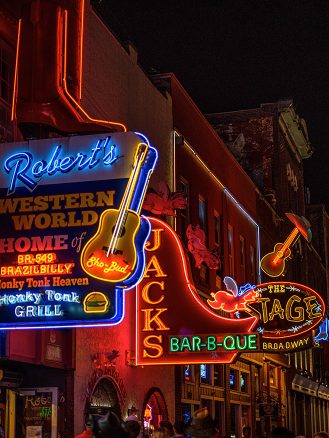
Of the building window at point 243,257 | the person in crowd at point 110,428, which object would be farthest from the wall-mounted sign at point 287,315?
the person in crowd at point 110,428

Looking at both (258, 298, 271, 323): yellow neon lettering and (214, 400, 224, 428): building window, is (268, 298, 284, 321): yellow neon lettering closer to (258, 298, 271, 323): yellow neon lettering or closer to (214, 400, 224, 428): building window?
(258, 298, 271, 323): yellow neon lettering

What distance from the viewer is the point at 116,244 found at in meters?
12.2

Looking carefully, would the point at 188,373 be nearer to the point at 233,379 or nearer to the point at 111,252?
the point at 233,379

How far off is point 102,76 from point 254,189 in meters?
15.2

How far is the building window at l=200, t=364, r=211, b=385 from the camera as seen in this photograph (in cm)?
2316

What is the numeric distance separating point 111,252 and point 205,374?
12.3 meters

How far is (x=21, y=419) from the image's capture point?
45.0 ft

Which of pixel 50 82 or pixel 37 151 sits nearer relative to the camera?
pixel 37 151

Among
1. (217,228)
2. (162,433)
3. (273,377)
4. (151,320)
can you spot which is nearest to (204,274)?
(217,228)

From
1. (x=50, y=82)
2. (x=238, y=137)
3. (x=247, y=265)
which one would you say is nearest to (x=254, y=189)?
(x=247, y=265)

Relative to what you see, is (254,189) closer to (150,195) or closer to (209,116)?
(209,116)

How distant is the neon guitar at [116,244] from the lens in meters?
12.0

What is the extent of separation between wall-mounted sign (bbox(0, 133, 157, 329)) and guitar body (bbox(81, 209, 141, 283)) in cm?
1

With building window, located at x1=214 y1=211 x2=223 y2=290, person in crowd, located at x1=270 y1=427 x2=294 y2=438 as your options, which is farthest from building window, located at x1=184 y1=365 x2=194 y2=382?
person in crowd, located at x1=270 y1=427 x2=294 y2=438
